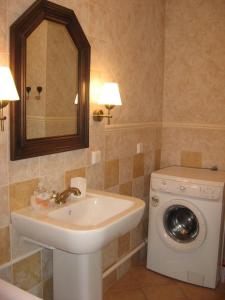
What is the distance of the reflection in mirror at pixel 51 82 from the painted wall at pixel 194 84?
56.4 inches

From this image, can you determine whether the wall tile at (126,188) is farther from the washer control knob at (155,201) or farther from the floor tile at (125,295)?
the floor tile at (125,295)

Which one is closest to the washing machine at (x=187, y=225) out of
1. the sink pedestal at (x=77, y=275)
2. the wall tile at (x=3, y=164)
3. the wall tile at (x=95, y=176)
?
the wall tile at (x=95, y=176)

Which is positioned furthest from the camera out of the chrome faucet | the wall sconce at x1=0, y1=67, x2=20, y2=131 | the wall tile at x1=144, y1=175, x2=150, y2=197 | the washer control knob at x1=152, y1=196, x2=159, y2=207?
the wall tile at x1=144, y1=175, x2=150, y2=197

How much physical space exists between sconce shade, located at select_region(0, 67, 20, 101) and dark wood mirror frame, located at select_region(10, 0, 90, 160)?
0.49ft

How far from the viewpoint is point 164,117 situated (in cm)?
333

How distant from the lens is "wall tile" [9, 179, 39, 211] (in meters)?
1.76

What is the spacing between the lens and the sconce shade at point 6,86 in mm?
1502

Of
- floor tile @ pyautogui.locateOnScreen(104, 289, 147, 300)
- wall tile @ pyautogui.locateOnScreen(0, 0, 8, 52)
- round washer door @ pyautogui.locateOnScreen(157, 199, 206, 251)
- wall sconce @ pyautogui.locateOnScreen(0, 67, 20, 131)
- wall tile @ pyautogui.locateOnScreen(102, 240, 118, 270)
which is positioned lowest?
floor tile @ pyautogui.locateOnScreen(104, 289, 147, 300)

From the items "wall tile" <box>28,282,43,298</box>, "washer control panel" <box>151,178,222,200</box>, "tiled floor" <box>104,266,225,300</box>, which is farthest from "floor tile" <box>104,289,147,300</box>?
"washer control panel" <box>151,178,222,200</box>

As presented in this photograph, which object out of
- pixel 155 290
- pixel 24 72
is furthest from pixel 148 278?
pixel 24 72

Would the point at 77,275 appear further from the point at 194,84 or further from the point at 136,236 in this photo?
the point at 194,84

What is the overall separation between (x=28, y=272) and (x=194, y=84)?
2.23 meters

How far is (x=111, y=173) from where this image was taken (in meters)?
2.58

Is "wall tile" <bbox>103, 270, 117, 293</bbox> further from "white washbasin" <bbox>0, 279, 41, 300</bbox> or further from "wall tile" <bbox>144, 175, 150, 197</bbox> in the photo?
"white washbasin" <bbox>0, 279, 41, 300</bbox>
